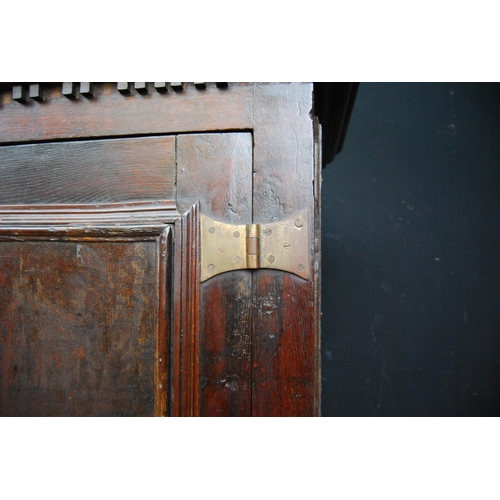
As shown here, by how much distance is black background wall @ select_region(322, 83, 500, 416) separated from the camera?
3.97 feet

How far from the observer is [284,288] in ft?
1.80

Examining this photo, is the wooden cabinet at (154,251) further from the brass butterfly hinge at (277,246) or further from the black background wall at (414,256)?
the black background wall at (414,256)

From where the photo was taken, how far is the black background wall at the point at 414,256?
3.97 feet

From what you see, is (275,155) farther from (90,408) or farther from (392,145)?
(392,145)

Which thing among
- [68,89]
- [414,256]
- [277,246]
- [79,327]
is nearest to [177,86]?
[68,89]

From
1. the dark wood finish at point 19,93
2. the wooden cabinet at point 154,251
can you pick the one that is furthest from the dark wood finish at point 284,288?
the dark wood finish at point 19,93

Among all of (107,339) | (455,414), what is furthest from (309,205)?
(455,414)

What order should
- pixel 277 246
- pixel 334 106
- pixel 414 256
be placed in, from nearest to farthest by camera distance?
pixel 277 246 → pixel 334 106 → pixel 414 256

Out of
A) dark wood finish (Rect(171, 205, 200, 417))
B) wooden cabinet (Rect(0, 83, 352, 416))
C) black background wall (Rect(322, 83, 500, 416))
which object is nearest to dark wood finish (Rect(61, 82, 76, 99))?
wooden cabinet (Rect(0, 83, 352, 416))

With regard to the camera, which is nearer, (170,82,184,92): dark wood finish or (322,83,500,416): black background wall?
(170,82,184,92): dark wood finish

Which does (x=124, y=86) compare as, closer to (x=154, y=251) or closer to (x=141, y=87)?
(x=141, y=87)

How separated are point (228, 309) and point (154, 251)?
0.14m

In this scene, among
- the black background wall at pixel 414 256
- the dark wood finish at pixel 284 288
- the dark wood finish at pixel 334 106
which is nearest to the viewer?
the dark wood finish at pixel 284 288

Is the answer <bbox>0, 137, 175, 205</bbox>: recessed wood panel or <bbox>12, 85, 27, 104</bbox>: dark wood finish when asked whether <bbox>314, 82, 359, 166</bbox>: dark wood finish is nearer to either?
<bbox>0, 137, 175, 205</bbox>: recessed wood panel
